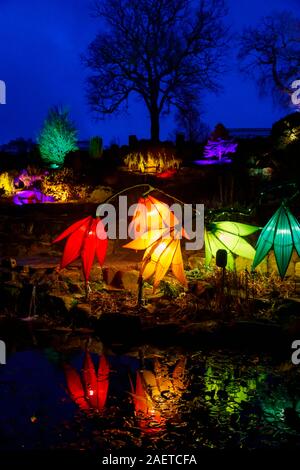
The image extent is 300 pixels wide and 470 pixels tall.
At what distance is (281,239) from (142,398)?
275 cm

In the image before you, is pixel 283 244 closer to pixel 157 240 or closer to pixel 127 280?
pixel 157 240

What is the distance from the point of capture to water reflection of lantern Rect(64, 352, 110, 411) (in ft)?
15.8

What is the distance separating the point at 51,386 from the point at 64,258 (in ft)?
6.18

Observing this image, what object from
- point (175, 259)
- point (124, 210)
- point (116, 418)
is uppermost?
point (124, 210)

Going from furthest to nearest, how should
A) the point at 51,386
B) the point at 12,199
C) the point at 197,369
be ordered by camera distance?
1. the point at 12,199
2. the point at 197,369
3. the point at 51,386

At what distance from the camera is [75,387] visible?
16.9 ft

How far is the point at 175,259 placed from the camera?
6.65m

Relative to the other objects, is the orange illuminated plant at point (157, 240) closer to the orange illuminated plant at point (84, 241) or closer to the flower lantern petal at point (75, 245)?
the orange illuminated plant at point (84, 241)

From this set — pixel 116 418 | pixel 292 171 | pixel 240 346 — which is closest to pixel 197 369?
pixel 240 346

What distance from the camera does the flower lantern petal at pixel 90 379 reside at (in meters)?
4.92

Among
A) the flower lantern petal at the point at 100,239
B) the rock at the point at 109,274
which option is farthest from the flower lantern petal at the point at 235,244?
the rock at the point at 109,274

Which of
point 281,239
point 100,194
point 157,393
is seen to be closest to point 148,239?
point 281,239

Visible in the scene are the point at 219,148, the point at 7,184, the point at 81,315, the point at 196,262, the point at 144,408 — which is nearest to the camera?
the point at 144,408

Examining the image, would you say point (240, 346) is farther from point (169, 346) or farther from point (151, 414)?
point (151, 414)
